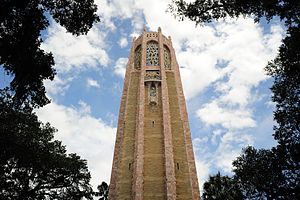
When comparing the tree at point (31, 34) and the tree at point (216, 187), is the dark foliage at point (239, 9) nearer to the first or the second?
the tree at point (31, 34)

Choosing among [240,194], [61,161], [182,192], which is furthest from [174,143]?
[240,194]

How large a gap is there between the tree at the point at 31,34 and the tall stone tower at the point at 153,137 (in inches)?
565

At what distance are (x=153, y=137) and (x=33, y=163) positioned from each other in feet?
37.9

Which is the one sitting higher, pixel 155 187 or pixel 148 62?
pixel 148 62

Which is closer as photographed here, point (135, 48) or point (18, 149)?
point (18, 149)

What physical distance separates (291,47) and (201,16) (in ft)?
11.3

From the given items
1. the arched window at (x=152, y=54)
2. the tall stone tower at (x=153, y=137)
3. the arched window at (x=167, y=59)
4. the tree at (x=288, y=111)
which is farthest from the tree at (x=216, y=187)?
the arched window at (x=152, y=54)

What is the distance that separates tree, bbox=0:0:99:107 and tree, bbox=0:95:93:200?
5.98 metres

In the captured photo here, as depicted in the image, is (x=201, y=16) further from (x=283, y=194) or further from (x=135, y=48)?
(x=135, y=48)

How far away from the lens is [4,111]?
659 inches

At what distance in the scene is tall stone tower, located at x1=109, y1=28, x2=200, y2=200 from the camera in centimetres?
2281

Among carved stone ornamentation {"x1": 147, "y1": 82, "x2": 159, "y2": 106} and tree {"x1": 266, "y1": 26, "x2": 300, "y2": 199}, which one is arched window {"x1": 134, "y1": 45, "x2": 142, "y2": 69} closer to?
carved stone ornamentation {"x1": 147, "y1": 82, "x2": 159, "y2": 106}

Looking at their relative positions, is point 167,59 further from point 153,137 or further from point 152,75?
point 153,137

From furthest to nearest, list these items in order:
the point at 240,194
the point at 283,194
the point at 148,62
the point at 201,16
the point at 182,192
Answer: the point at 148,62 < the point at 182,192 < the point at 240,194 < the point at 283,194 < the point at 201,16
